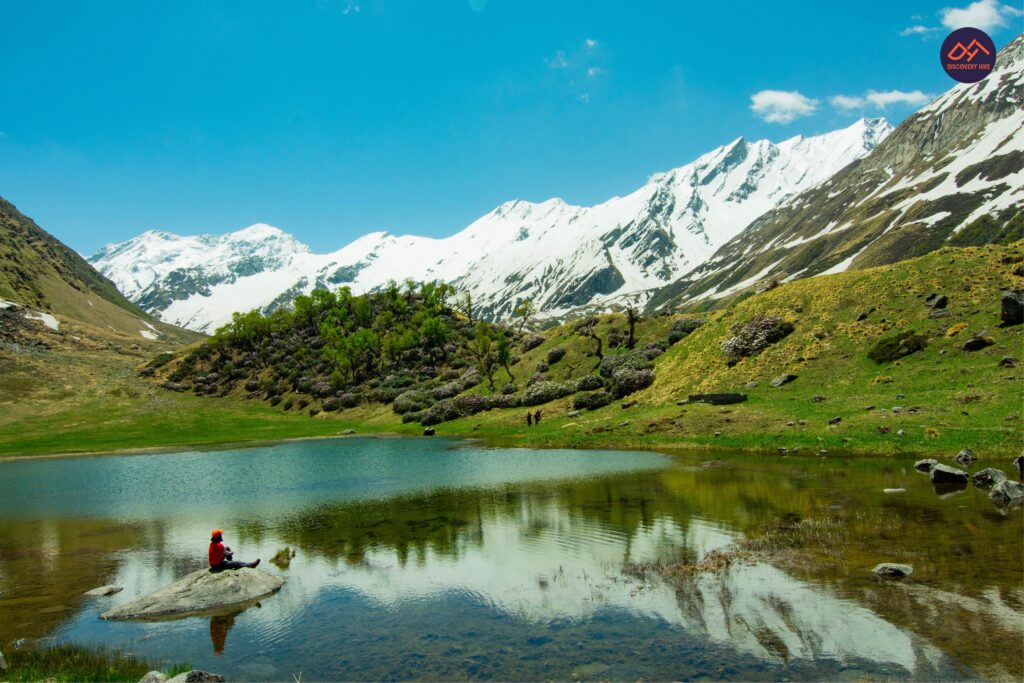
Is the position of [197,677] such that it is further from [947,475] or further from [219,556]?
[947,475]

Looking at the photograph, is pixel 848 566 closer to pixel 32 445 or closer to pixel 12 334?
pixel 32 445

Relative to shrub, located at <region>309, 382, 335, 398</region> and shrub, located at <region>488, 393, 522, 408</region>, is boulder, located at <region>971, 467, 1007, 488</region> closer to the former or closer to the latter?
shrub, located at <region>488, 393, 522, 408</region>

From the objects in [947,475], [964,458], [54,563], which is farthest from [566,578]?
[964,458]

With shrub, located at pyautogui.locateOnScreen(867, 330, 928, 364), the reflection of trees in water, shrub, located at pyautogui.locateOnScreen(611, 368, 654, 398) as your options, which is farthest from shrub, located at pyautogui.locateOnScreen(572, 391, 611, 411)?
the reflection of trees in water

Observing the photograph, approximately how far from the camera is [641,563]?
74.8ft

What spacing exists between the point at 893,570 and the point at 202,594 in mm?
23374

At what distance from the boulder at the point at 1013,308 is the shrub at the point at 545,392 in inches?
2012

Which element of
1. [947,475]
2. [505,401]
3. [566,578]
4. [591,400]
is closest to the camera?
[566,578]

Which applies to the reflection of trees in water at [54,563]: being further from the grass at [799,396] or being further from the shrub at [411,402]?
the shrub at [411,402]

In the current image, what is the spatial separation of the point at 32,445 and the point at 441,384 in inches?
2660

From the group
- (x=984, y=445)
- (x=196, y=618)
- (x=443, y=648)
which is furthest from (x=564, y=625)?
(x=984, y=445)

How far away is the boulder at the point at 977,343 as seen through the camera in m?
51.8

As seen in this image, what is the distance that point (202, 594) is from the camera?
21.8 metres

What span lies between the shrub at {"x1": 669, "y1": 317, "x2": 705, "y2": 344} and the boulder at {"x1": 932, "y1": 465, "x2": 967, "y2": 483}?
193ft
